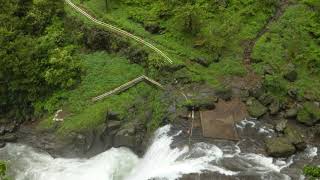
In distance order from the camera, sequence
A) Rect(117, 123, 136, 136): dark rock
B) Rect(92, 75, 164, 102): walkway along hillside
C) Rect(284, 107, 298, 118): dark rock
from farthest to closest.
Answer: Rect(92, 75, 164, 102): walkway along hillside, Rect(284, 107, 298, 118): dark rock, Rect(117, 123, 136, 136): dark rock

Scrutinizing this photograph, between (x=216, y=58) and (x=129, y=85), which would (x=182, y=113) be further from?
(x=216, y=58)

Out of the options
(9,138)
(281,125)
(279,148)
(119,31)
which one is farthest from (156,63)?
(9,138)

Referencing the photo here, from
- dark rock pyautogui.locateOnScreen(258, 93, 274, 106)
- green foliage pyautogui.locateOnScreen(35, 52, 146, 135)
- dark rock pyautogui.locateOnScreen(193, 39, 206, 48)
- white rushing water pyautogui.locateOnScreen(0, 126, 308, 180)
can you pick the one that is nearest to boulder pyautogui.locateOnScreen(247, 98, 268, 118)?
dark rock pyautogui.locateOnScreen(258, 93, 274, 106)

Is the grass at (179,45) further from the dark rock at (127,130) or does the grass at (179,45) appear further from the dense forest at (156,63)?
the dark rock at (127,130)

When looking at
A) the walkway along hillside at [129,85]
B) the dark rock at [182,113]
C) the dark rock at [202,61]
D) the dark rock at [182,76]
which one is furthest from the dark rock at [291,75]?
the walkway along hillside at [129,85]

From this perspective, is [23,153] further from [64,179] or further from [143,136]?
[143,136]

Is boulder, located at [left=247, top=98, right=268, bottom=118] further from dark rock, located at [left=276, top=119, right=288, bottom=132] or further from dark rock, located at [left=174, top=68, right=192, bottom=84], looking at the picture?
A: dark rock, located at [left=174, top=68, right=192, bottom=84]
